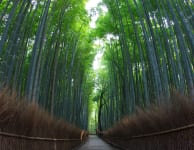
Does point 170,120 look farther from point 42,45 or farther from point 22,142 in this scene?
point 42,45

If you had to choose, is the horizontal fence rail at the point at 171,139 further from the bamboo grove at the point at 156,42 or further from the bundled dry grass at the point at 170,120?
the bamboo grove at the point at 156,42

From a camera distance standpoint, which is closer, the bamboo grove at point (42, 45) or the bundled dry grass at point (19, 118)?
the bundled dry grass at point (19, 118)

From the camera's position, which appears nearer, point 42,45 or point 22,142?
point 22,142

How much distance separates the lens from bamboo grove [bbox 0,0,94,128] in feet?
22.6

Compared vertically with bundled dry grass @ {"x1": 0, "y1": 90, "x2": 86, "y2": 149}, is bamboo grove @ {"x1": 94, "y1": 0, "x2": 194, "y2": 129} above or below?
above

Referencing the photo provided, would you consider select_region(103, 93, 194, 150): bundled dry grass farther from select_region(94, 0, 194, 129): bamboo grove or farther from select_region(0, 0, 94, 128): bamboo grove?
select_region(0, 0, 94, 128): bamboo grove

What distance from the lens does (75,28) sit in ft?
42.2

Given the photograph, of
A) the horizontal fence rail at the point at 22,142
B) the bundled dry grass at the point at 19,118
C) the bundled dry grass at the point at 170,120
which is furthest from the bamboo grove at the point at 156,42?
the horizontal fence rail at the point at 22,142

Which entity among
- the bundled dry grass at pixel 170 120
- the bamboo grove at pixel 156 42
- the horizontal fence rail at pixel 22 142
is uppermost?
the bamboo grove at pixel 156 42

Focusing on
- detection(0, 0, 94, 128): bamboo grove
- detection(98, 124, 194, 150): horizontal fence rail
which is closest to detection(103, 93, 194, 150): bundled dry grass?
detection(98, 124, 194, 150): horizontal fence rail

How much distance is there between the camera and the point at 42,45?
740 cm

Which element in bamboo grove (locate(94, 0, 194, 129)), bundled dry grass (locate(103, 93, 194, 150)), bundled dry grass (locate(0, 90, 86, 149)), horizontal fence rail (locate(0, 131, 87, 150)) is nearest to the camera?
bundled dry grass (locate(0, 90, 86, 149))

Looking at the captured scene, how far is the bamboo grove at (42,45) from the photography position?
22.6ft

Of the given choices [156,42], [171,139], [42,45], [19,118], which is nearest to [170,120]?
[171,139]
